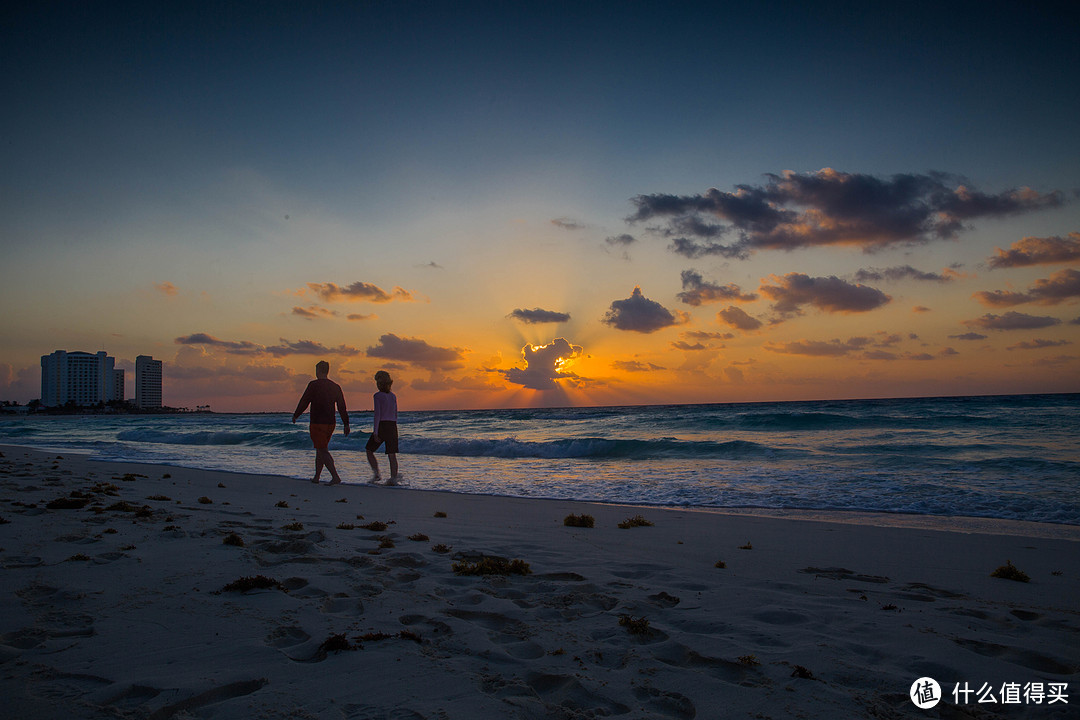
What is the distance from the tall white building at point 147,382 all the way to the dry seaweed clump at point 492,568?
196 m

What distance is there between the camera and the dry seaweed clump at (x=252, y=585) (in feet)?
12.3

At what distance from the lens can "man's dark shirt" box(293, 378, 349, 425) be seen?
36.4ft

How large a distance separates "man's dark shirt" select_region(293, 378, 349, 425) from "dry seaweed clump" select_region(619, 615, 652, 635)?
29.1 ft

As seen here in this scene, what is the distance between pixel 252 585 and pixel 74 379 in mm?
188993

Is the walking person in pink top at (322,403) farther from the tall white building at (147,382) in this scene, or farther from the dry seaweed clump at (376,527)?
the tall white building at (147,382)

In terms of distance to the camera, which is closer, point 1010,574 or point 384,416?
point 1010,574

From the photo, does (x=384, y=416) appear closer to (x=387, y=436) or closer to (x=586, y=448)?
(x=387, y=436)

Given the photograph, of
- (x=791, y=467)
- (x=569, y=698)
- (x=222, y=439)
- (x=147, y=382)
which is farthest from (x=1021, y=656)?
(x=147, y=382)

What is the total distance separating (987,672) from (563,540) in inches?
153

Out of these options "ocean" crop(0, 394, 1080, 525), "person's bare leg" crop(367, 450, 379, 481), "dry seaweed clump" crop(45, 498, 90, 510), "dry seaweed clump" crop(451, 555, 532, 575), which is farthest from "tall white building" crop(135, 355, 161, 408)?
"dry seaweed clump" crop(451, 555, 532, 575)

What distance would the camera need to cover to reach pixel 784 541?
20.8 feet

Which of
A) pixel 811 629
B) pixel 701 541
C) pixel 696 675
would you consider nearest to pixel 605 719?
pixel 696 675

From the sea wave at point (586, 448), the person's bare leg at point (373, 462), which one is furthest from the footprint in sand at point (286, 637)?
the sea wave at point (586, 448)

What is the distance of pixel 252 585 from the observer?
3.81m
